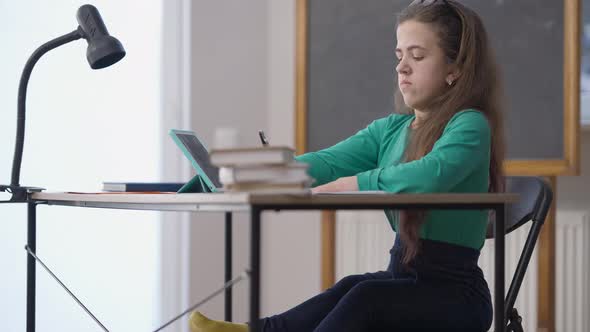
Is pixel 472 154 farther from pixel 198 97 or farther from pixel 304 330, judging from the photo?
pixel 198 97

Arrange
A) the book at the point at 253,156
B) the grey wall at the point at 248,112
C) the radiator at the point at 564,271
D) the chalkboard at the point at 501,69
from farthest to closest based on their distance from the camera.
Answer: the grey wall at the point at 248,112 → the radiator at the point at 564,271 → the chalkboard at the point at 501,69 → the book at the point at 253,156

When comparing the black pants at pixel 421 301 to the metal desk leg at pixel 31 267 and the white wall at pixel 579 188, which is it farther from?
the white wall at pixel 579 188

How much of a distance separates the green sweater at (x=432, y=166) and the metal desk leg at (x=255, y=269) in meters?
0.31

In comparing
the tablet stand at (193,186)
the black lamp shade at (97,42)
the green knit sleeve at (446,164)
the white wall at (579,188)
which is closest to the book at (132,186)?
the tablet stand at (193,186)

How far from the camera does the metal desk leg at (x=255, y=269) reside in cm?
113

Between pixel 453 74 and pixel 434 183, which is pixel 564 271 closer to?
pixel 453 74

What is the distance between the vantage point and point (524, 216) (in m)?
1.74

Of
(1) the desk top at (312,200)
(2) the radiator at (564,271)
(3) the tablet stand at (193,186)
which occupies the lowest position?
(2) the radiator at (564,271)

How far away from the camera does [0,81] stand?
7.66ft

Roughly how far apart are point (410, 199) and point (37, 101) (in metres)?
1.59

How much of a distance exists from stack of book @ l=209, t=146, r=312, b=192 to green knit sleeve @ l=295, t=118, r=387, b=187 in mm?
682

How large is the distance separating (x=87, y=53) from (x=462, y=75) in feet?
2.72

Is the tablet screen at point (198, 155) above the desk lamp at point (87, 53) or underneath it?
underneath

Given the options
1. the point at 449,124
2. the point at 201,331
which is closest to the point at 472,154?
the point at 449,124
